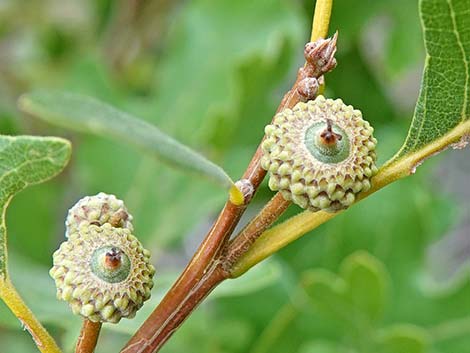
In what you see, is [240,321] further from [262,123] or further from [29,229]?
[29,229]

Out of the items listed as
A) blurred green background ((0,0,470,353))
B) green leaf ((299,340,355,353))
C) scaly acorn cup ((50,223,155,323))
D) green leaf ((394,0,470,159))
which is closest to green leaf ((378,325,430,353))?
blurred green background ((0,0,470,353))

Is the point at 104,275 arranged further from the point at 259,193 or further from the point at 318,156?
the point at 259,193

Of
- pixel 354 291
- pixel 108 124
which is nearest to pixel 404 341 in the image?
pixel 354 291

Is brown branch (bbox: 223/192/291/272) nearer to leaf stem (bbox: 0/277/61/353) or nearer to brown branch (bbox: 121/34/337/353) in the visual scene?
brown branch (bbox: 121/34/337/353)

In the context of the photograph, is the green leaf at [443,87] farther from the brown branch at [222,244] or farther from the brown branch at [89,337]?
the brown branch at [89,337]

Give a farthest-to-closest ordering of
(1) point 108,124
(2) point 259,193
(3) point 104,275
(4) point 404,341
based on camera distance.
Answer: (2) point 259,193
(4) point 404,341
(3) point 104,275
(1) point 108,124

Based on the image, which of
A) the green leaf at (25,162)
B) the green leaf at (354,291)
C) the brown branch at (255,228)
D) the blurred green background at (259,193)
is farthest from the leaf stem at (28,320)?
the green leaf at (354,291)
